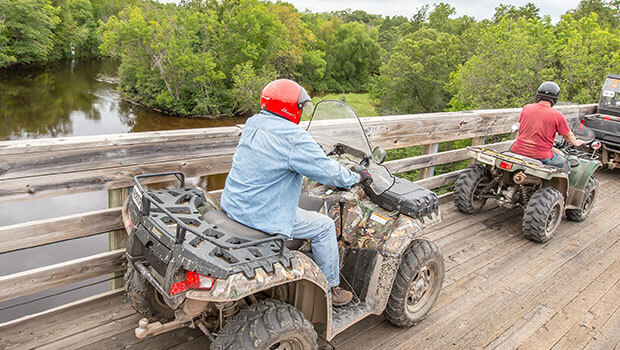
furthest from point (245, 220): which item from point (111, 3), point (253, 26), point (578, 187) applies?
point (111, 3)

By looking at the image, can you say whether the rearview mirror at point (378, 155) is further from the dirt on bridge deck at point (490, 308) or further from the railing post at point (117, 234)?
the railing post at point (117, 234)

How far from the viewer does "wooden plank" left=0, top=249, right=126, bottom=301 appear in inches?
110

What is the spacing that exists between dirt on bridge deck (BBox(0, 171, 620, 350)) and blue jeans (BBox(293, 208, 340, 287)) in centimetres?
77

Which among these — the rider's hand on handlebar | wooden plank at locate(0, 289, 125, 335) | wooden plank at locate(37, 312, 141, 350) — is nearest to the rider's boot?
the rider's hand on handlebar

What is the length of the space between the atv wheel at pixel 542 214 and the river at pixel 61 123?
9434 mm

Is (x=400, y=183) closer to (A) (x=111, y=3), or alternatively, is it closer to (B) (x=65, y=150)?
(B) (x=65, y=150)

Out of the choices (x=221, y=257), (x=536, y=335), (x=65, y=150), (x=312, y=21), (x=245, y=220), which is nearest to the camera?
(x=221, y=257)

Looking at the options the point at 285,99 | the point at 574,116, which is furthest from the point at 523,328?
the point at 574,116

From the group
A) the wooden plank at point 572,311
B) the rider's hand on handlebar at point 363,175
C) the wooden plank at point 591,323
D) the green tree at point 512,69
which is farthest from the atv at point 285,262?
the green tree at point 512,69

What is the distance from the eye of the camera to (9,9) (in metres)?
41.9

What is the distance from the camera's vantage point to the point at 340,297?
2959mm

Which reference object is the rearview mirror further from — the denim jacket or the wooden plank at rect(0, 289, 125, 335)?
the wooden plank at rect(0, 289, 125, 335)

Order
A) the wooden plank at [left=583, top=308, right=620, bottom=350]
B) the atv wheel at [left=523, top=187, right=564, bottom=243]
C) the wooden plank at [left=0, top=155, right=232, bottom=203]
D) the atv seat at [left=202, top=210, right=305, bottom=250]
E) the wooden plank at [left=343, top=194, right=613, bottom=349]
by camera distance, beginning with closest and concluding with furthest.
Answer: the atv seat at [left=202, top=210, right=305, bottom=250] < the wooden plank at [left=0, top=155, right=232, bottom=203] < the wooden plank at [left=343, top=194, right=613, bottom=349] < the wooden plank at [left=583, top=308, right=620, bottom=350] < the atv wheel at [left=523, top=187, right=564, bottom=243]

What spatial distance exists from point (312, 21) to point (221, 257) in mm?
76579
